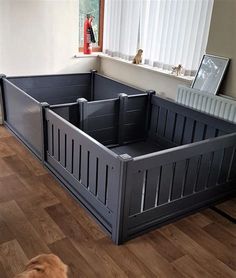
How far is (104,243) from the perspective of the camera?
6.21ft

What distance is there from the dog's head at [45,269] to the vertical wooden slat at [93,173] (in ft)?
2.66

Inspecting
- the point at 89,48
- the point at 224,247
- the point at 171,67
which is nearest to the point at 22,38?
the point at 89,48

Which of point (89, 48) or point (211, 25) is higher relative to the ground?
point (211, 25)

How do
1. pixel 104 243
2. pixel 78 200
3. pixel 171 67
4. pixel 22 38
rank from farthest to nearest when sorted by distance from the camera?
pixel 22 38
pixel 171 67
pixel 78 200
pixel 104 243

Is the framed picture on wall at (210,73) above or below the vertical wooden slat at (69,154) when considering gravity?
above

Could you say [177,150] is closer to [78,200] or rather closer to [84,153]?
[84,153]

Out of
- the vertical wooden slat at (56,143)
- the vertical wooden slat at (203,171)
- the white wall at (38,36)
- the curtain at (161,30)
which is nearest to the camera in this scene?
the vertical wooden slat at (203,171)

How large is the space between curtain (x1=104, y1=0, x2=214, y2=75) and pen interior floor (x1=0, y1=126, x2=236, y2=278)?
4.74ft

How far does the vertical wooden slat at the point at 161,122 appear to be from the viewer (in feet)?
9.73

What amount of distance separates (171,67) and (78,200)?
1650mm

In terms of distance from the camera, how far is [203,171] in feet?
7.07

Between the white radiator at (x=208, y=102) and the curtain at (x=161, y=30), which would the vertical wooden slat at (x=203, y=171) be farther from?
the curtain at (x=161, y=30)

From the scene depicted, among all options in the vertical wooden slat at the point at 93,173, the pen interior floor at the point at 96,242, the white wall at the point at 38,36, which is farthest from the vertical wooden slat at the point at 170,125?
the white wall at the point at 38,36

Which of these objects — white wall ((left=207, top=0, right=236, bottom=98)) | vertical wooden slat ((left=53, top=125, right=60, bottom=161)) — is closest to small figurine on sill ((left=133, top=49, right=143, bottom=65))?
white wall ((left=207, top=0, right=236, bottom=98))
